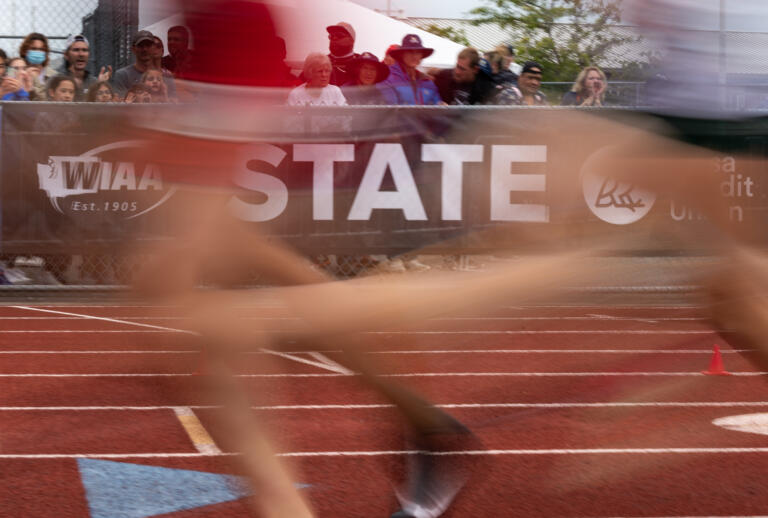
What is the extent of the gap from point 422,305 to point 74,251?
22.4ft

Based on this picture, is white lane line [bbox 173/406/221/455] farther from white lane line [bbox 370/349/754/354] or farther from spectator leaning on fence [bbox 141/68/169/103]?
white lane line [bbox 370/349/754/354]

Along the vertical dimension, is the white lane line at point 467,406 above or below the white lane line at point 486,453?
below

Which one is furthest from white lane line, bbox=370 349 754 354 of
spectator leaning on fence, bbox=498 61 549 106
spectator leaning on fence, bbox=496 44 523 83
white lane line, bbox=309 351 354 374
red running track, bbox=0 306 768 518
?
spectator leaning on fence, bbox=496 44 523 83

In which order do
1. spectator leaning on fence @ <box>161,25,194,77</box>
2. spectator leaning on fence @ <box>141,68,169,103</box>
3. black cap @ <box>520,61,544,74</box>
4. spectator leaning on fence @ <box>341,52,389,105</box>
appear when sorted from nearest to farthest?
spectator leaning on fence @ <box>161,25,194,77</box>
spectator leaning on fence @ <box>141,68,169,103</box>
spectator leaning on fence @ <box>341,52,389,105</box>
black cap @ <box>520,61,544,74</box>

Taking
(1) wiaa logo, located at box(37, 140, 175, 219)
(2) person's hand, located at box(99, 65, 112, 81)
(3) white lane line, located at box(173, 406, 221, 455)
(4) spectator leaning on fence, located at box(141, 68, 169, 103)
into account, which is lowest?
(3) white lane line, located at box(173, 406, 221, 455)

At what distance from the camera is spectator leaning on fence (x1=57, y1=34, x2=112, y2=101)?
355 inches

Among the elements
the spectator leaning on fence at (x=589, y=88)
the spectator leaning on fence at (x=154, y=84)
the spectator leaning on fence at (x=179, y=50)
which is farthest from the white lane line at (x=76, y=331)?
the spectator leaning on fence at (x=179, y=50)

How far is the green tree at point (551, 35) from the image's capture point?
586cm

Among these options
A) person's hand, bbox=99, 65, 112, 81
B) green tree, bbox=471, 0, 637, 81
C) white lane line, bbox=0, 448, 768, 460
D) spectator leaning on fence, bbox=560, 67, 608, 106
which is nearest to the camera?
Result: white lane line, bbox=0, 448, 768, 460

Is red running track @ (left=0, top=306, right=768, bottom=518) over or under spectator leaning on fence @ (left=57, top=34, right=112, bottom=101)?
under

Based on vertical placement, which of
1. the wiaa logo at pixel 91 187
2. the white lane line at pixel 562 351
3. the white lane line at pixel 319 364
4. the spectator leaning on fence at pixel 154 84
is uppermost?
the spectator leaning on fence at pixel 154 84

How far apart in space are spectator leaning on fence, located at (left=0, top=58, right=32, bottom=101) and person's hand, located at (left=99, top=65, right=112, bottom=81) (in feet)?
1.78

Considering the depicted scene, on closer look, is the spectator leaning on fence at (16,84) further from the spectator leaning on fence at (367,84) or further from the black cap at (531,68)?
the black cap at (531,68)

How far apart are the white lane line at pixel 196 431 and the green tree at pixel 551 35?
1985mm
